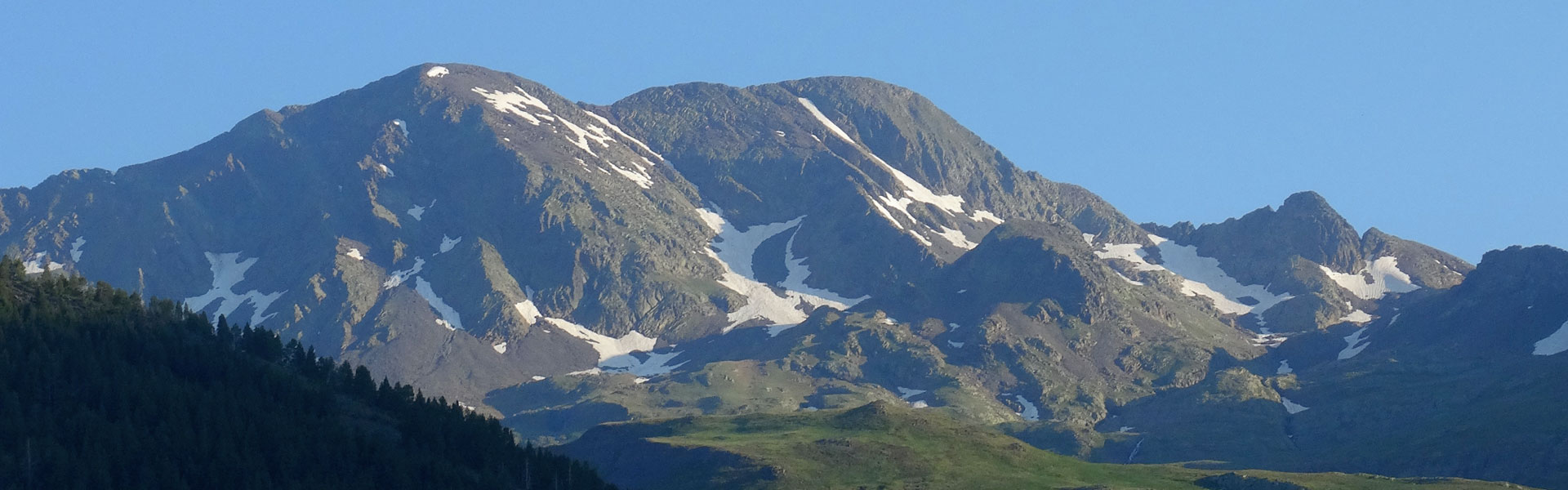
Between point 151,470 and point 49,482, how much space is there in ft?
36.3

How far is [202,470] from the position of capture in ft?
647

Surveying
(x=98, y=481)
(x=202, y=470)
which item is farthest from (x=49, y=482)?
(x=202, y=470)

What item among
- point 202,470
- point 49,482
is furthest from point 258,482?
point 49,482

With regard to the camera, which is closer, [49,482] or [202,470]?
[49,482]

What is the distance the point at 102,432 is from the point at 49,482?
15.4 metres

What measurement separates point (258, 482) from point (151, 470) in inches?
410

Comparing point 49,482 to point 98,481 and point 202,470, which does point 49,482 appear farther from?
point 202,470

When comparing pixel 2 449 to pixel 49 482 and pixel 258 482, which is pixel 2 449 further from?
pixel 258 482

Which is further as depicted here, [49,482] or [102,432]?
[102,432]

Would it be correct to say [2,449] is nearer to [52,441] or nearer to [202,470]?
[52,441]

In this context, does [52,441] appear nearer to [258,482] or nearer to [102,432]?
[102,432]

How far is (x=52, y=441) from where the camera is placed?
19400 cm

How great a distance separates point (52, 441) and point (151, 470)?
10.6m

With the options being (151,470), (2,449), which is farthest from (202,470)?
(2,449)
